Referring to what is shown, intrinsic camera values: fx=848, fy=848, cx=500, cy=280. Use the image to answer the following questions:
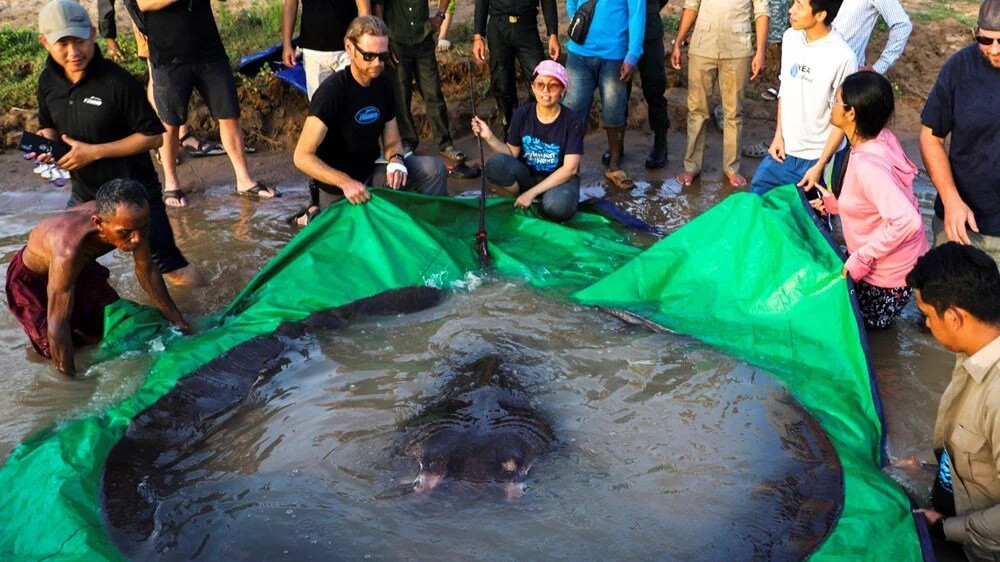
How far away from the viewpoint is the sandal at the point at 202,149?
713cm

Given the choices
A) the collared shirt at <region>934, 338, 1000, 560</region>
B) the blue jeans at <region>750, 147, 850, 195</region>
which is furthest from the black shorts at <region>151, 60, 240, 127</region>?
the collared shirt at <region>934, 338, 1000, 560</region>

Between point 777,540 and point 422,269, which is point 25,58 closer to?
point 422,269

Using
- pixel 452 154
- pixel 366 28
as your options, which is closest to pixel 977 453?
pixel 366 28

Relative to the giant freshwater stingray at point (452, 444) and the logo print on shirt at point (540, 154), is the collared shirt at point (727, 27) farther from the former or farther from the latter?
the giant freshwater stingray at point (452, 444)

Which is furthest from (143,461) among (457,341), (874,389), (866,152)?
(866,152)

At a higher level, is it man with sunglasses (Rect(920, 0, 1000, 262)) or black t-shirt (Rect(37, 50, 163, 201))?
black t-shirt (Rect(37, 50, 163, 201))

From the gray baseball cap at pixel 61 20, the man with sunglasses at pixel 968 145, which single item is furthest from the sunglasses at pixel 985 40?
the gray baseball cap at pixel 61 20

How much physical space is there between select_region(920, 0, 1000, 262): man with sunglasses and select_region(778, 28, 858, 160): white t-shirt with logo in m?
0.88

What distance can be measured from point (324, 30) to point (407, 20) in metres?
0.68

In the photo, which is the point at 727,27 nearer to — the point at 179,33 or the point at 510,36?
the point at 510,36

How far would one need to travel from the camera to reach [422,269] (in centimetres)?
485

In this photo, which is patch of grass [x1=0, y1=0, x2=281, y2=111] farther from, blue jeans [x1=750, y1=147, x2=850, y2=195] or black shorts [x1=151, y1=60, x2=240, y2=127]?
blue jeans [x1=750, y1=147, x2=850, y2=195]

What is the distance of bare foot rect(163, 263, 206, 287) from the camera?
5011 mm

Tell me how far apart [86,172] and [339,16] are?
2.51 meters
